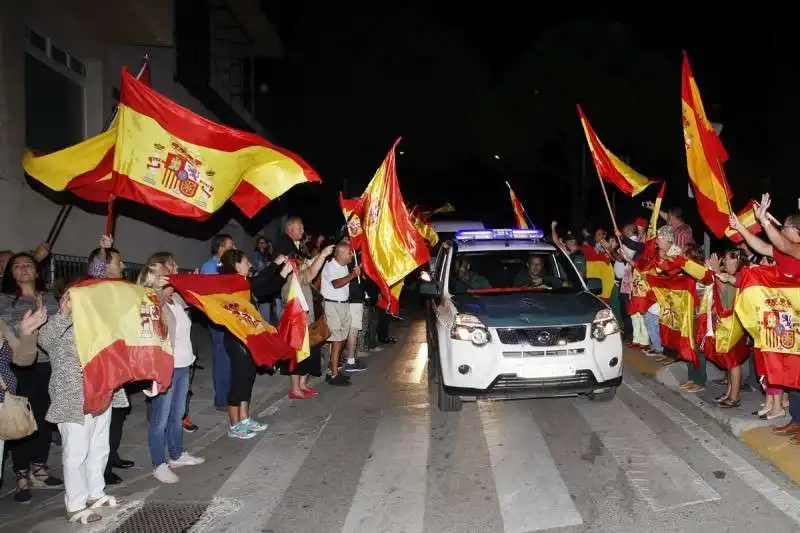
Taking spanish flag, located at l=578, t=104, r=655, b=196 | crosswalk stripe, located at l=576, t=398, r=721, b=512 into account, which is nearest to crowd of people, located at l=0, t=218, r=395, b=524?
crosswalk stripe, located at l=576, t=398, r=721, b=512

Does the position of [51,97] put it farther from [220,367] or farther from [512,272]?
[512,272]

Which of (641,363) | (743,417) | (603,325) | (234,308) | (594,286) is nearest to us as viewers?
(234,308)

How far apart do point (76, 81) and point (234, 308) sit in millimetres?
7685

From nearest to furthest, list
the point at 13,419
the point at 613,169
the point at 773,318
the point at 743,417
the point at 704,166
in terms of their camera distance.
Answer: the point at 13,419 < the point at 773,318 < the point at 743,417 < the point at 704,166 < the point at 613,169

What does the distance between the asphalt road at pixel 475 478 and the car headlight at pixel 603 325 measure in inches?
35.2

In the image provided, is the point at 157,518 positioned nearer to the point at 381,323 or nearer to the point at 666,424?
the point at 666,424

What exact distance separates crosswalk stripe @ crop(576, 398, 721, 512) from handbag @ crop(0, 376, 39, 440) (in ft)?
14.7

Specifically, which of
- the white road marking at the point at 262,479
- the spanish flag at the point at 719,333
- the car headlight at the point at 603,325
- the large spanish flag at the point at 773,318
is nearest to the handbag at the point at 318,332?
the white road marking at the point at 262,479

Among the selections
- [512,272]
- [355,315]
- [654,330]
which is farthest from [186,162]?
[654,330]

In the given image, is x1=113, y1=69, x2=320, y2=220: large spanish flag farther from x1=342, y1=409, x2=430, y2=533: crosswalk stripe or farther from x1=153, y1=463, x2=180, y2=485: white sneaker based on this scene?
x1=342, y1=409, x2=430, y2=533: crosswalk stripe

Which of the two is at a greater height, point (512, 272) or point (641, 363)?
point (512, 272)

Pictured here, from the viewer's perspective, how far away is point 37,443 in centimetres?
639

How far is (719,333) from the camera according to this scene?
8.34 metres

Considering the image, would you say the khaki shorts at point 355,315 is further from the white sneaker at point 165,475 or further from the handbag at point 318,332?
the white sneaker at point 165,475
